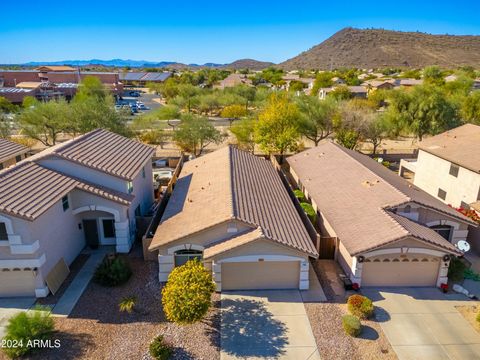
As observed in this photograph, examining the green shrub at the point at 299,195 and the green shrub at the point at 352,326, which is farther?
the green shrub at the point at 299,195

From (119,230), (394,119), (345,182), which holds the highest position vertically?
(394,119)

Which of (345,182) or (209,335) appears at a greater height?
(345,182)

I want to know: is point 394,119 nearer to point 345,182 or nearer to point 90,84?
point 345,182

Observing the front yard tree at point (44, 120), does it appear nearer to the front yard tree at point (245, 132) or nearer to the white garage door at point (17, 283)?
the front yard tree at point (245, 132)

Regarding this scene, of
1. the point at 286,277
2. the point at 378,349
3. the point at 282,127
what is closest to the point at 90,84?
the point at 282,127

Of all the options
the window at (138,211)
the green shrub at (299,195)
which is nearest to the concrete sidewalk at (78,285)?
the window at (138,211)

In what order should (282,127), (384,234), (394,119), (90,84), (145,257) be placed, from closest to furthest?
1. (384,234)
2. (145,257)
3. (282,127)
4. (394,119)
5. (90,84)

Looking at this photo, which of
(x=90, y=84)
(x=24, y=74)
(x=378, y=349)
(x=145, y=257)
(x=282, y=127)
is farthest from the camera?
(x=24, y=74)
